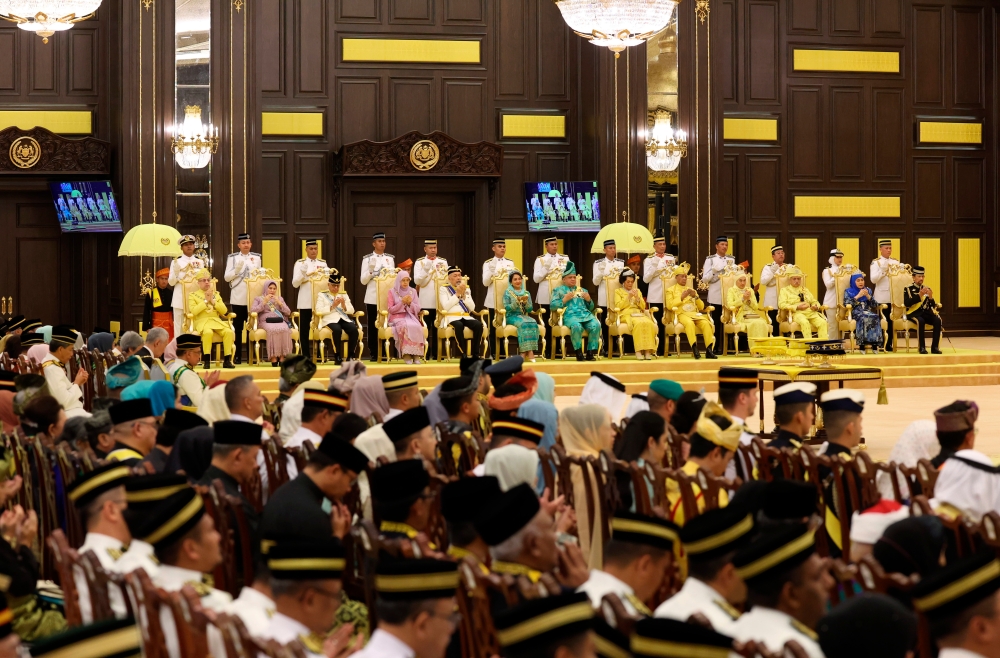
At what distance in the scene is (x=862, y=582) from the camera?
3.40 meters

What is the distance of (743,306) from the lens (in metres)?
15.5

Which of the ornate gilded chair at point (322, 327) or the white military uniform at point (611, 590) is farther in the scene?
the ornate gilded chair at point (322, 327)

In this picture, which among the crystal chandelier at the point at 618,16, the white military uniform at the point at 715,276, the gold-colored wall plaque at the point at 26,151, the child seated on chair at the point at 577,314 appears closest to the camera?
the crystal chandelier at the point at 618,16

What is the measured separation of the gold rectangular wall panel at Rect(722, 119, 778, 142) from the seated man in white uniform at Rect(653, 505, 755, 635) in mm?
16196

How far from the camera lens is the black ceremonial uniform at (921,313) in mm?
15719

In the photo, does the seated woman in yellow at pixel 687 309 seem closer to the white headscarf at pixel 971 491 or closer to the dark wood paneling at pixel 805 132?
the dark wood paneling at pixel 805 132

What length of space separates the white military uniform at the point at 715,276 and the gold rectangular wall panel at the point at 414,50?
4.34m

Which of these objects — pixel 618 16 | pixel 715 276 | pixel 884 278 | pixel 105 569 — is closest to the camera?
pixel 105 569

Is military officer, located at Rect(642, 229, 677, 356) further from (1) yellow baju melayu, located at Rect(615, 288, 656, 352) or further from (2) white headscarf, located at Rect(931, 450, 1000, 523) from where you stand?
(2) white headscarf, located at Rect(931, 450, 1000, 523)

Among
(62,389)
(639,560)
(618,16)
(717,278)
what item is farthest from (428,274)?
(639,560)

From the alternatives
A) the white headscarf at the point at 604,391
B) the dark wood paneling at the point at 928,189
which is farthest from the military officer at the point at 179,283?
the dark wood paneling at the point at 928,189

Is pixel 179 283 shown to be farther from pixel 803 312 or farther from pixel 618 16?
pixel 803 312

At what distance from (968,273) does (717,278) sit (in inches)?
221

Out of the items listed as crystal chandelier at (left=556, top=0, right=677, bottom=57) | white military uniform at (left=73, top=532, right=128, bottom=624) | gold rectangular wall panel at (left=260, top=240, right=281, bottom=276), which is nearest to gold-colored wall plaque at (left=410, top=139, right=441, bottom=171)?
gold rectangular wall panel at (left=260, top=240, right=281, bottom=276)
